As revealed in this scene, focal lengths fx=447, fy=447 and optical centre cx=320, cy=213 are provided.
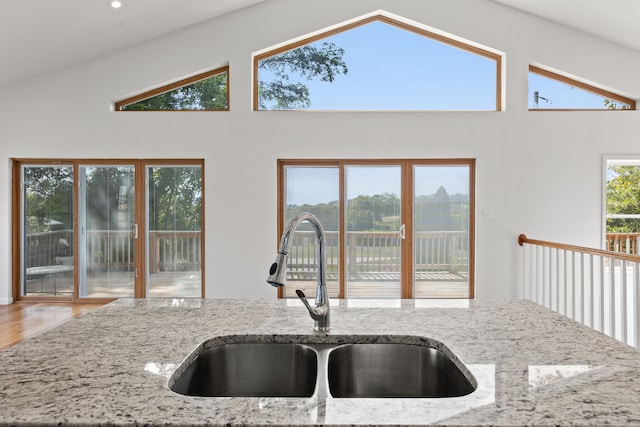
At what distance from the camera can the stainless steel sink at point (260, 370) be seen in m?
1.19

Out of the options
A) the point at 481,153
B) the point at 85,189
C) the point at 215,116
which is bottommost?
the point at 85,189

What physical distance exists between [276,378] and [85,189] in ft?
16.5

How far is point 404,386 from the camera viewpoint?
47.3 inches

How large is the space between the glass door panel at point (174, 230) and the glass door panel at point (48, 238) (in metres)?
1.00

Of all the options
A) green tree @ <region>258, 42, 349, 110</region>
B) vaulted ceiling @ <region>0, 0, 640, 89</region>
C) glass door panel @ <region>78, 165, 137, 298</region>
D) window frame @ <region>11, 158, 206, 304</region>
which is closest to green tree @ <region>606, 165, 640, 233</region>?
vaulted ceiling @ <region>0, 0, 640, 89</region>

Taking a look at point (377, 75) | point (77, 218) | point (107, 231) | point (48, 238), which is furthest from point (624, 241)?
point (48, 238)

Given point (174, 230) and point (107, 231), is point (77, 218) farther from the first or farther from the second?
point (174, 230)

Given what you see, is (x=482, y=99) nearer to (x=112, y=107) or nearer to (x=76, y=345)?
(x=112, y=107)

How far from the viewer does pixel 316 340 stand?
1.23 m

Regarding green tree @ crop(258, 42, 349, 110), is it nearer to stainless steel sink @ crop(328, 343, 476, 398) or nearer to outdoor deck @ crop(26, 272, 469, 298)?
outdoor deck @ crop(26, 272, 469, 298)

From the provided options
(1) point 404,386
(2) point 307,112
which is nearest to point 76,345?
(1) point 404,386

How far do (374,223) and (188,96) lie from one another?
2675 mm

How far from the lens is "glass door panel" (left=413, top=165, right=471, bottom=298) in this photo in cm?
527

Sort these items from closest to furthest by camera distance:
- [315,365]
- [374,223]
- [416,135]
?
[315,365] → [416,135] → [374,223]
